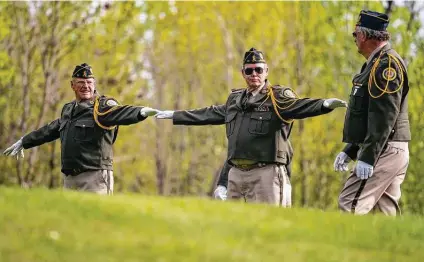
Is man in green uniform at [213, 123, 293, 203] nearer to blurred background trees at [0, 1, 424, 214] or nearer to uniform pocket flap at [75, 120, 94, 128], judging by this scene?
uniform pocket flap at [75, 120, 94, 128]

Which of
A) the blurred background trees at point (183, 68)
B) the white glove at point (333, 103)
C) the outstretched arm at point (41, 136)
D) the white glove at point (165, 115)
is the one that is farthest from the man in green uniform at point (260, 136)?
the blurred background trees at point (183, 68)

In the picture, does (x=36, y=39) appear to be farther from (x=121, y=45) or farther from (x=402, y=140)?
(x=402, y=140)

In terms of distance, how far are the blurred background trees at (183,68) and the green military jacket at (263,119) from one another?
39.4 feet

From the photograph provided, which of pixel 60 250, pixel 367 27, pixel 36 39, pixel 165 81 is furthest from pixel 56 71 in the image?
pixel 60 250

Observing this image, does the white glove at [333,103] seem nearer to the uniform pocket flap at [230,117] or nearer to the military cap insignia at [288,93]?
the military cap insignia at [288,93]

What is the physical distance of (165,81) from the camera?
37469mm

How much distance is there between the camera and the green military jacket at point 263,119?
1227 centimetres

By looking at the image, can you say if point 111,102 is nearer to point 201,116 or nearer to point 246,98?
point 201,116

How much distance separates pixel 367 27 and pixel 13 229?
416cm

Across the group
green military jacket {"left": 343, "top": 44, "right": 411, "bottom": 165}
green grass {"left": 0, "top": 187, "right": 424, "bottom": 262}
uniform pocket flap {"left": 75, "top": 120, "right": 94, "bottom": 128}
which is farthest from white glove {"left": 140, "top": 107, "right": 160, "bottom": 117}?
green military jacket {"left": 343, "top": 44, "right": 411, "bottom": 165}

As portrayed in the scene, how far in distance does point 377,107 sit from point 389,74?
338 mm

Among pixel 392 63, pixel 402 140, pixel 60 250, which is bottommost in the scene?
pixel 60 250

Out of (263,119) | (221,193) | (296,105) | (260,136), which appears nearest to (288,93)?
(296,105)

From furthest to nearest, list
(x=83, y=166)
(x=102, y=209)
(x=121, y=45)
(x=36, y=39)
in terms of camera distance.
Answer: (x=121, y=45) < (x=36, y=39) < (x=83, y=166) < (x=102, y=209)
